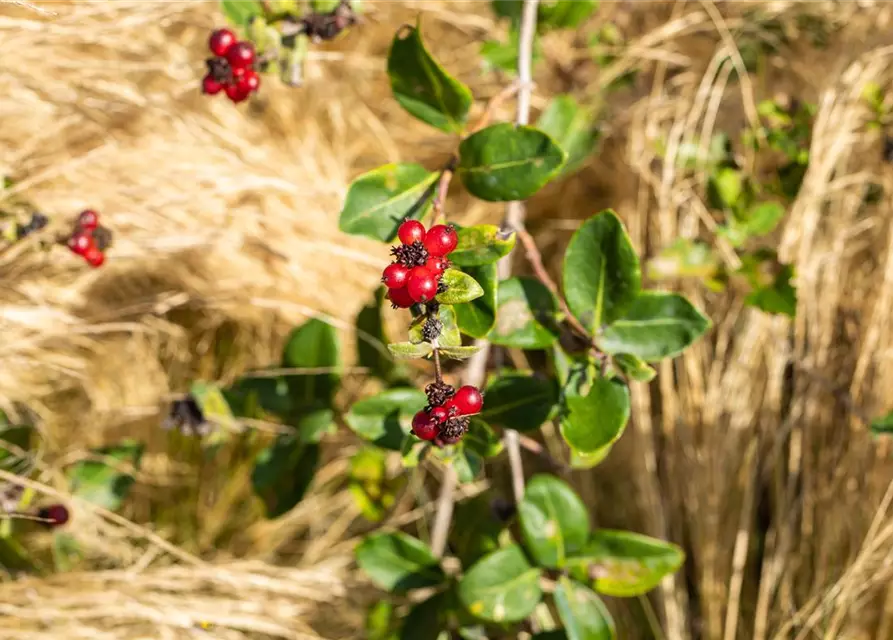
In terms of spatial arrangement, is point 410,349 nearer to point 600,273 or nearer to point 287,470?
point 600,273

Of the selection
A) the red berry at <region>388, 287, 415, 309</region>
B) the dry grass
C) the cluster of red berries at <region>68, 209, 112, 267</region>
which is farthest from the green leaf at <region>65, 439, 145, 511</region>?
the red berry at <region>388, 287, 415, 309</region>

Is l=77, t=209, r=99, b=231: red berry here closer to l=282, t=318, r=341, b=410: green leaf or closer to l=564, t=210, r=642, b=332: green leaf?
l=282, t=318, r=341, b=410: green leaf

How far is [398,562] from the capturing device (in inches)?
49.9

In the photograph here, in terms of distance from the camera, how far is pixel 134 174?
1.81 metres

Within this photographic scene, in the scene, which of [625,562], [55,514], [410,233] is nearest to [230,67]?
[410,233]

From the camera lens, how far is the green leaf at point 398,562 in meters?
1.26

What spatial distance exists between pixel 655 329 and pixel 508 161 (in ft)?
0.90

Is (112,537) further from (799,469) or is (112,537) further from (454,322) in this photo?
(799,469)

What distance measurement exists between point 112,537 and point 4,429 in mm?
345

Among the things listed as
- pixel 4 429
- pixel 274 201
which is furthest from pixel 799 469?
pixel 4 429

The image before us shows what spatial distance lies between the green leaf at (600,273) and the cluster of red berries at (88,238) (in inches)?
26.7

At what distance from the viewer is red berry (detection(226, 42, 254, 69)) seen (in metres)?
1.05

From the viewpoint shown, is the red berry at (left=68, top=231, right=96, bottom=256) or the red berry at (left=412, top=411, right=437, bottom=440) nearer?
the red berry at (left=412, top=411, right=437, bottom=440)

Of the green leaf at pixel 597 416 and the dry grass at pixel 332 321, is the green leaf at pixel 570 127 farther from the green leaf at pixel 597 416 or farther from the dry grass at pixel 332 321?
the green leaf at pixel 597 416
